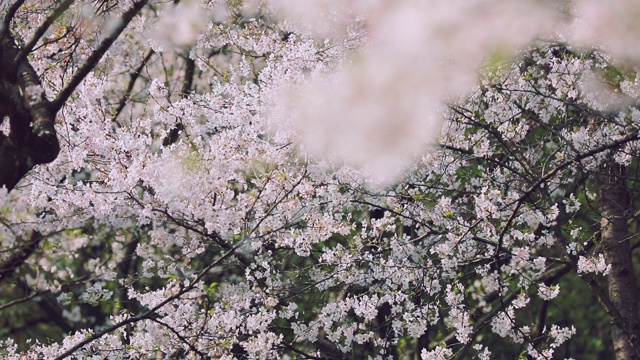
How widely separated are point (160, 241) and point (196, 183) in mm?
1195

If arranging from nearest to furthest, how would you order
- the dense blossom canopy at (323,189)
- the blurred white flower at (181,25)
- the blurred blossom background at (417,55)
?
the blurred blossom background at (417,55) < the dense blossom canopy at (323,189) < the blurred white flower at (181,25)

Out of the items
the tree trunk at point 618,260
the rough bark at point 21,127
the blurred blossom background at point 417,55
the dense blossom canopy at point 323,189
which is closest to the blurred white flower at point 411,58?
the blurred blossom background at point 417,55

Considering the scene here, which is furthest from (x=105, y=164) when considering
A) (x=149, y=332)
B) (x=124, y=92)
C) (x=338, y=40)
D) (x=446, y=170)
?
(x=124, y=92)

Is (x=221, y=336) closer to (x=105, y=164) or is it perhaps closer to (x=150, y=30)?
(x=105, y=164)

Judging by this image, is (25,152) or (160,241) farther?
(160,241)

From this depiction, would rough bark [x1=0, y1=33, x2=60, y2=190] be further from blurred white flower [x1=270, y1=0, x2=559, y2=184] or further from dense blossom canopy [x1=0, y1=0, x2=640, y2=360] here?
blurred white flower [x1=270, y1=0, x2=559, y2=184]

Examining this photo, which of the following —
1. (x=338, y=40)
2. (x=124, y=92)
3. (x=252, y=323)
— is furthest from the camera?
(x=124, y=92)

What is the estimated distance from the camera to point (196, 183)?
269 inches

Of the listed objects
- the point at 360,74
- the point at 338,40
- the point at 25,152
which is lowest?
the point at 25,152

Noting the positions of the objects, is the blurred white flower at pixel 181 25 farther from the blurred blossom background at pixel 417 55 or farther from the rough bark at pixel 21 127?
the rough bark at pixel 21 127

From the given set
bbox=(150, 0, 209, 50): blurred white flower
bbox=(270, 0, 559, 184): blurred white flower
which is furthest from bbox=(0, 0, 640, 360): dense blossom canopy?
bbox=(150, 0, 209, 50): blurred white flower

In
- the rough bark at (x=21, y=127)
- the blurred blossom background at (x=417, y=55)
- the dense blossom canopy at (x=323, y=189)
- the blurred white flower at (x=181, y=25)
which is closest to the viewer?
the blurred blossom background at (x=417, y=55)

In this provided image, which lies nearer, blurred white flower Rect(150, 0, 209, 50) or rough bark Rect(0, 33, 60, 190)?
rough bark Rect(0, 33, 60, 190)

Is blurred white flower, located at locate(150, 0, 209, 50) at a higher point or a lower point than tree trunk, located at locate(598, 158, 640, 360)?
higher
